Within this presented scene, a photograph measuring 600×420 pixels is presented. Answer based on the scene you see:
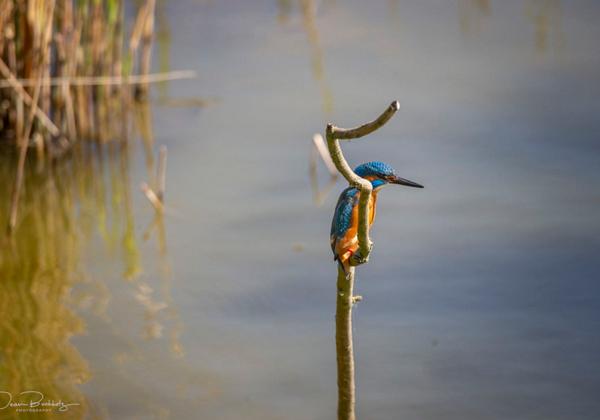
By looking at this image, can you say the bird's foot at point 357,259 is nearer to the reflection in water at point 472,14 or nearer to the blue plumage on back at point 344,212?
the blue plumage on back at point 344,212

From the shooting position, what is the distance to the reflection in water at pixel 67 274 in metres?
4.26

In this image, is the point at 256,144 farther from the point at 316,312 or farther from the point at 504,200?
the point at 316,312

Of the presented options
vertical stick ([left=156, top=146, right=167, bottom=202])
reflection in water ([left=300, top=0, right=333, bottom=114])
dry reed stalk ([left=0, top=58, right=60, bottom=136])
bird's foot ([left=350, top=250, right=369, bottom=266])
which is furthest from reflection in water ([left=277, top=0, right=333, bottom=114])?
bird's foot ([left=350, top=250, right=369, bottom=266])

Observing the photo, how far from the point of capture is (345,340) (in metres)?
2.69

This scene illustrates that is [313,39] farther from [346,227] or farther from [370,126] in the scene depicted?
[370,126]

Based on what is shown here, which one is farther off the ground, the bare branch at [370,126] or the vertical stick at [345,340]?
the bare branch at [370,126]

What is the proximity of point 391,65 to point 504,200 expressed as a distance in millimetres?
2373

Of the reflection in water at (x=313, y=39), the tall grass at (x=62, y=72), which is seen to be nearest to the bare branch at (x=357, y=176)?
the tall grass at (x=62, y=72)

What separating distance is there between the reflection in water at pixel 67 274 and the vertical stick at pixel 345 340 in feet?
5.03

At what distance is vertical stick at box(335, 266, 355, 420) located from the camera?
104 inches

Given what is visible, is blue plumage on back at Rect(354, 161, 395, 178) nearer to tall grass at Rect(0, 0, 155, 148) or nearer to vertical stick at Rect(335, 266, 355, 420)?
vertical stick at Rect(335, 266, 355, 420)

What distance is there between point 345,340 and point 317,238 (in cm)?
281

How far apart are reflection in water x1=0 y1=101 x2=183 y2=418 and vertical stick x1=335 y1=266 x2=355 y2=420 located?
5.03 feet

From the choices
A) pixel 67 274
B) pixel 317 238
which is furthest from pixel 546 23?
pixel 67 274
